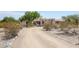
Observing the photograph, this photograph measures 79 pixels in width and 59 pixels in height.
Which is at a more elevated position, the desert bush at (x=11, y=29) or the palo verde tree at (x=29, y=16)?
the palo verde tree at (x=29, y=16)

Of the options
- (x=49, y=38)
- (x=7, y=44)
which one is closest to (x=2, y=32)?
(x=7, y=44)

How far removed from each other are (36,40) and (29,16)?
539 millimetres

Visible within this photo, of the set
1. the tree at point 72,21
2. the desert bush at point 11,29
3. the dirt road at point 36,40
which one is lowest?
the dirt road at point 36,40

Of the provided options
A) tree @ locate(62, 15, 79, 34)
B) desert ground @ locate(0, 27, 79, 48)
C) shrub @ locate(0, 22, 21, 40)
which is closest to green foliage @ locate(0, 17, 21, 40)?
shrub @ locate(0, 22, 21, 40)

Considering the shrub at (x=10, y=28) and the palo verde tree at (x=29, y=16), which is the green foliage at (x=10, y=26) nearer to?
the shrub at (x=10, y=28)

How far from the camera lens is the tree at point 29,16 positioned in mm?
8336

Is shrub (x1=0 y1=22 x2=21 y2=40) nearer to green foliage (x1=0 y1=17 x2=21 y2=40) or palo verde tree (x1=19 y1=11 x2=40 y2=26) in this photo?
green foliage (x1=0 y1=17 x2=21 y2=40)

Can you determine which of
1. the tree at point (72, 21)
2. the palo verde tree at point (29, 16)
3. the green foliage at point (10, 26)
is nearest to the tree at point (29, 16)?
the palo verde tree at point (29, 16)

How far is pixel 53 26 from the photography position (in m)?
8.52

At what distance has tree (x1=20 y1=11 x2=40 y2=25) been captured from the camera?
834 centimetres

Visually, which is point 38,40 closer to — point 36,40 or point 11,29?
point 36,40

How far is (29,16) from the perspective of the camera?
8.39m

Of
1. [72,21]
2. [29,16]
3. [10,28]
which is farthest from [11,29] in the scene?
[72,21]
